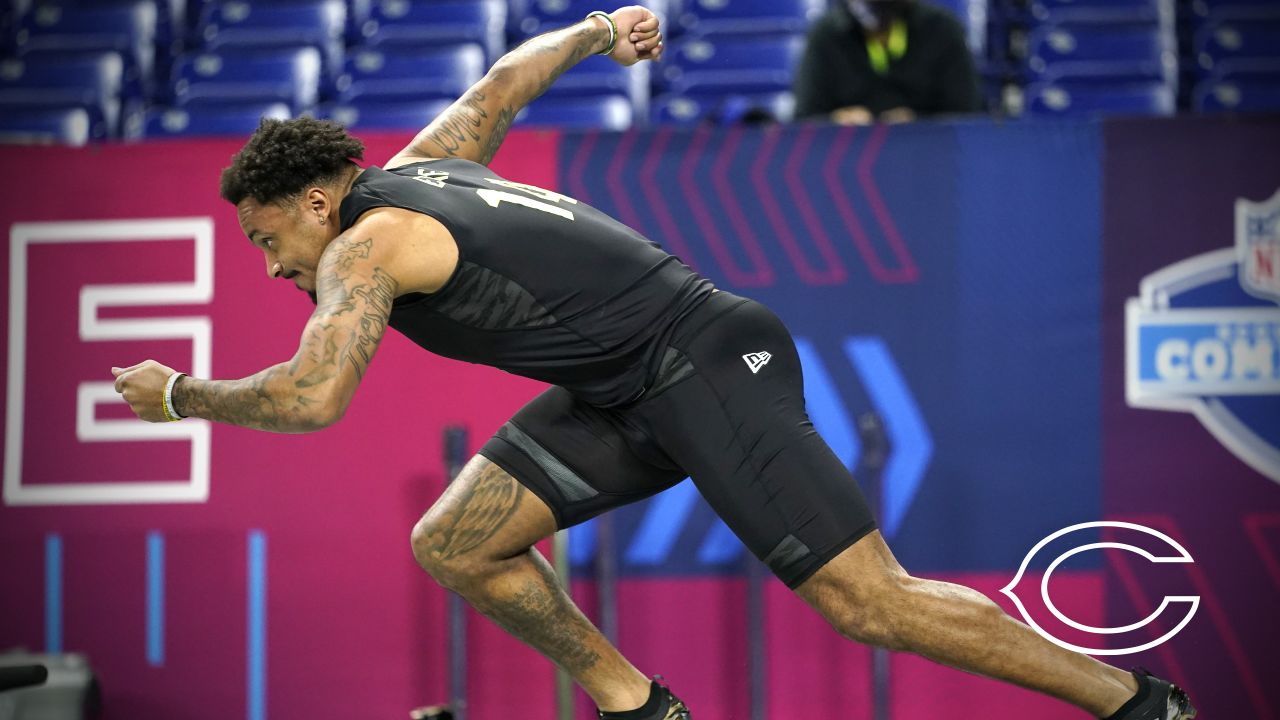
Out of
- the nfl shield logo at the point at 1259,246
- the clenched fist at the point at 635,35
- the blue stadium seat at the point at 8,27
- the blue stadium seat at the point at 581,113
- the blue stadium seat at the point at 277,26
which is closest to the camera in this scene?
the clenched fist at the point at 635,35

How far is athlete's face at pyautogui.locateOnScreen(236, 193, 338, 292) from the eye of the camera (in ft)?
9.86

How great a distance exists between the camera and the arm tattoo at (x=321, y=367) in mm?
2691

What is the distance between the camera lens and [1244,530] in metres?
4.18

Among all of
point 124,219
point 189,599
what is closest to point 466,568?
point 189,599

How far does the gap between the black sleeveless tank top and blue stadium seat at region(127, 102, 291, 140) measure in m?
3.37

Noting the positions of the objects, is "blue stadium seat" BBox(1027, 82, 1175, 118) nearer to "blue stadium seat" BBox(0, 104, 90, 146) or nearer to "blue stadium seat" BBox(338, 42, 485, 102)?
"blue stadium seat" BBox(338, 42, 485, 102)

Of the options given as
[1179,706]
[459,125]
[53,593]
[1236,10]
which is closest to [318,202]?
[459,125]

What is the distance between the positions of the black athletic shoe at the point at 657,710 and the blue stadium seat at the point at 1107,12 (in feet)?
14.7

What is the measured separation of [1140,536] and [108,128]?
15.8 feet

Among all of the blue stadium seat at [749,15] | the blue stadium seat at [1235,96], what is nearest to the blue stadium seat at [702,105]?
the blue stadium seat at [749,15]

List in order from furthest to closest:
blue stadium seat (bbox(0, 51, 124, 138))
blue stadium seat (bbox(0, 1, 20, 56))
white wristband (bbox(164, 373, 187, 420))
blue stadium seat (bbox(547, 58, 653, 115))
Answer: blue stadium seat (bbox(0, 1, 20, 56)) < blue stadium seat (bbox(0, 51, 124, 138)) < blue stadium seat (bbox(547, 58, 653, 115)) < white wristband (bbox(164, 373, 187, 420))

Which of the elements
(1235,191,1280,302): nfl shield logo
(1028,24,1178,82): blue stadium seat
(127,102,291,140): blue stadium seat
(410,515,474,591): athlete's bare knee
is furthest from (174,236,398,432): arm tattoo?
(1028,24,1178,82): blue stadium seat

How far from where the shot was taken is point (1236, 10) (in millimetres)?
6668

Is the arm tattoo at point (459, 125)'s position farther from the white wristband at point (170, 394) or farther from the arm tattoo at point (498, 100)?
the white wristband at point (170, 394)
